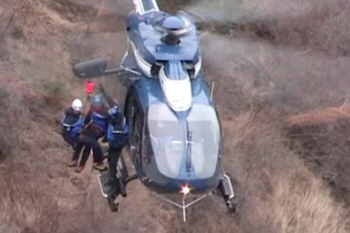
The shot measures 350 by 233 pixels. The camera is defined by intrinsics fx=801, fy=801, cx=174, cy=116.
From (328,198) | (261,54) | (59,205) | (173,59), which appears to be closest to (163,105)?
(173,59)

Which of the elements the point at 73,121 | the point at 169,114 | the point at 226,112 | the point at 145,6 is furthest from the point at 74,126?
the point at 226,112

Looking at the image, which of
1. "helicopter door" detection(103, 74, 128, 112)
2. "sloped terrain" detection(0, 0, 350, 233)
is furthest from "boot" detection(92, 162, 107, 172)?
"sloped terrain" detection(0, 0, 350, 233)

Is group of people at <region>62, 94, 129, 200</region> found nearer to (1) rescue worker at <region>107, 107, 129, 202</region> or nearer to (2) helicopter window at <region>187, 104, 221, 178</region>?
(1) rescue worker at <region>107, 107, 129, 202</region>

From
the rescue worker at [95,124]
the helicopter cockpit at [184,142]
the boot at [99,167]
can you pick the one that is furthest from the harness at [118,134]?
the boot at [99,167]

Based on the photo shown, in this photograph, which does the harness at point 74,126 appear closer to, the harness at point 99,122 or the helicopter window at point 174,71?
the harness at point 99,122

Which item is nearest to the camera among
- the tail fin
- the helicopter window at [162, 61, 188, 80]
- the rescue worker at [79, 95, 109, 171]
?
the helicopter window at [162, 61, 188, 80]

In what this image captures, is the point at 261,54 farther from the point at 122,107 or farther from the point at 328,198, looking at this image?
the point at 122,107
